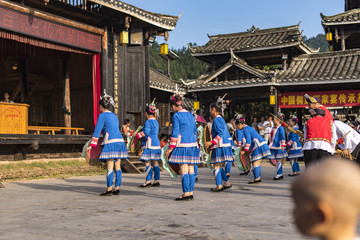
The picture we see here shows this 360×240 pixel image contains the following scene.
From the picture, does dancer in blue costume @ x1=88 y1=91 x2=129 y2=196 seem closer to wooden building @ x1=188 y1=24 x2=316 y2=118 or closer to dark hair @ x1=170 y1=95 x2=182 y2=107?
dark hair @ x1=170 y1=95 x2=182 y2=107

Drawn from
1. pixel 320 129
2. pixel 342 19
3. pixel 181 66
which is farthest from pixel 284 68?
pixel 181 66

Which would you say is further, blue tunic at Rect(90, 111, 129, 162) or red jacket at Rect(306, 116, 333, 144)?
blue tunic at Rect(90, 111, 129, 162)

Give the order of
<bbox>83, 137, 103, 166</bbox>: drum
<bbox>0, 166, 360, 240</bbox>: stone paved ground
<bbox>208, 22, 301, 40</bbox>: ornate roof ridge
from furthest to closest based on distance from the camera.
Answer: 1. <bbox>208, 22, 301, 40</bbox>: ornate roof ridge
2. <bbox>83, 137, 103, 166</bbox>: drum
3. <bbox>0, 166, 360, 240</bbox>: stone paved ground

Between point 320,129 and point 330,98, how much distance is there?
1367 cm

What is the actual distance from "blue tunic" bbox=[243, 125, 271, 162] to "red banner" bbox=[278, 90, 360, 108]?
10.7m

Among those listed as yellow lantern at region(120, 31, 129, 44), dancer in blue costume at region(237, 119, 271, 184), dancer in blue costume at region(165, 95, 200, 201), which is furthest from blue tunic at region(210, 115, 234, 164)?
yellow lantern at region(120, 31, 129, 44)

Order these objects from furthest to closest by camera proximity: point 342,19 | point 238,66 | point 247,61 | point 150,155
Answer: point 247,61
point 238,66
point 342,19
point 150,155

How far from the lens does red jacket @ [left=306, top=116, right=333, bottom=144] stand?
644cm

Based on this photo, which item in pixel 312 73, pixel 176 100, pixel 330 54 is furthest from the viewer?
pixel 330 54

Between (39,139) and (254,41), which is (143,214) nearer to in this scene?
(39,139)

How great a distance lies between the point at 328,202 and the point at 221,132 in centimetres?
653

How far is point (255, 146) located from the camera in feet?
31.0

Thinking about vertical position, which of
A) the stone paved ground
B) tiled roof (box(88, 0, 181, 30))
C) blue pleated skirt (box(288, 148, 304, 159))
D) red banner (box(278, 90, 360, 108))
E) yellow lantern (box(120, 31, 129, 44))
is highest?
tiled roof (box(88, 0, 181, 30))

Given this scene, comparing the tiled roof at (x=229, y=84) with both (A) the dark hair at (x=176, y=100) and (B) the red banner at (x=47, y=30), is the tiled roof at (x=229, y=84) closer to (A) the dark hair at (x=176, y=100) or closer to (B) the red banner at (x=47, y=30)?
(B) the red banner at (x=47, y=30)
